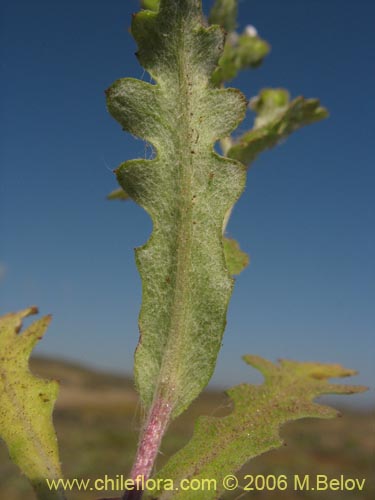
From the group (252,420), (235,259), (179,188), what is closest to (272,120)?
(235,259)

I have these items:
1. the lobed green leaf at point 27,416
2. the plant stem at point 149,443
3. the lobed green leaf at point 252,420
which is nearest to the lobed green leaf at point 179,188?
the plant stem at point 149,443

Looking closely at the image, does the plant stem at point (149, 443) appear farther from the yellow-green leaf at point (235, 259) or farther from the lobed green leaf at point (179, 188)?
the yellow-green leaf at point (235, 259)

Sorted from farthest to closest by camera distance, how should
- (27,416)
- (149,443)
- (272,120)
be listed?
(272,120) < (27,416) < (149,443)

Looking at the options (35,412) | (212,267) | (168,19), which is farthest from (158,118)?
(35,412)

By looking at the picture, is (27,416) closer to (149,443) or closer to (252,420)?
(149,443)

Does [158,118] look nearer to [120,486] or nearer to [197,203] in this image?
[197,203]

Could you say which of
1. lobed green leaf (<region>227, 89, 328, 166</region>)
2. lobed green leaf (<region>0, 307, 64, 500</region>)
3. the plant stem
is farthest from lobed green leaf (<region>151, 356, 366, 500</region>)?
lobed green leaf (<region>227, 89, 328, 166</region>)
